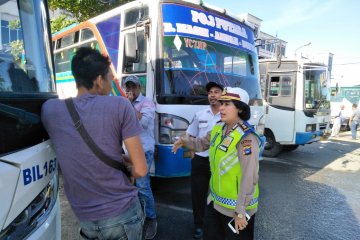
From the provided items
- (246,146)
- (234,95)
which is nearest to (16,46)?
(234,95)

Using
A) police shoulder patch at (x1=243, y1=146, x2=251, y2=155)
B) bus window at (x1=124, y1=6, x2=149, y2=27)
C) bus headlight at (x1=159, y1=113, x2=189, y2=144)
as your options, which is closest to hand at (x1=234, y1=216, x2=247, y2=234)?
police shoulder patch at (x1=243, y1=146, x2=251, y2=155)

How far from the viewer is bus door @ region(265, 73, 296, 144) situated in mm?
7688

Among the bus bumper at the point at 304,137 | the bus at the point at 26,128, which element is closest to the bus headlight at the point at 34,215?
the bus at the point at 26,128

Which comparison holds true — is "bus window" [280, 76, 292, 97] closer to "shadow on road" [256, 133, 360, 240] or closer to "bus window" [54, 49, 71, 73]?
"shadow on road" [256, 133, 360, 240]

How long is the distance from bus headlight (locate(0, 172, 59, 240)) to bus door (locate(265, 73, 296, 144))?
6854 mm

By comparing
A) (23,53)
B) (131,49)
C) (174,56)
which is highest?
(131,49)

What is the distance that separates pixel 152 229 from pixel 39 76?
224cm

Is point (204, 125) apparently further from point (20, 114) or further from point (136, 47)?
point (20, 114)

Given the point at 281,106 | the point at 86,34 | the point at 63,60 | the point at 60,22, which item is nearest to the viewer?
the point at 86,34

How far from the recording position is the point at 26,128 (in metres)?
1.55

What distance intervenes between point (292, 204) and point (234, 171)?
303cm

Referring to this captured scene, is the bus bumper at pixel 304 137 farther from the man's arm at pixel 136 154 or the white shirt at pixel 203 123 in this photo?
the man's arm at pixel 136 154

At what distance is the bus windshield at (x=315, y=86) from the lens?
25.2 feet

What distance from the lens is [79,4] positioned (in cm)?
816
